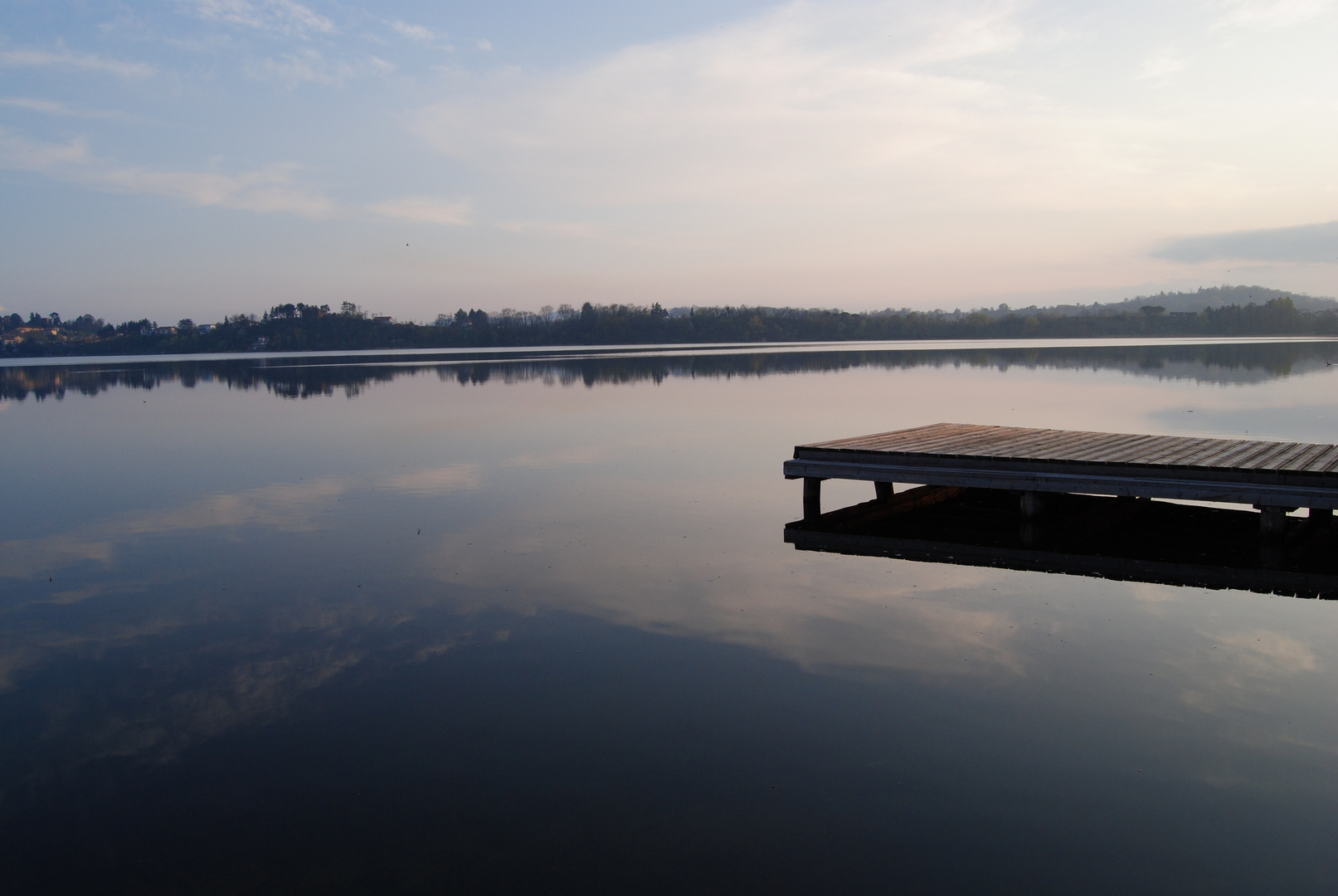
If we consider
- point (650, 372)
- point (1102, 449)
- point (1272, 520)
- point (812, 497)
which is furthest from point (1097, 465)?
point (650, 372)

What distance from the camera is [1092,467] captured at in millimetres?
10125

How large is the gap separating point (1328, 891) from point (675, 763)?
9.46ft

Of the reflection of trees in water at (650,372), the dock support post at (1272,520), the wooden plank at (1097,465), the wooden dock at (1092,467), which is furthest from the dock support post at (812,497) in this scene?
the reflection of trees in water at (650,372)

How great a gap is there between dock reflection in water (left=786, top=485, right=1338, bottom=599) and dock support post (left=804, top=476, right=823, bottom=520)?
146 mm

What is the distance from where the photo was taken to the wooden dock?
9.38 metres

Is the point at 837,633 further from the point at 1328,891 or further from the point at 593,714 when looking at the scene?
the point at 1328,891

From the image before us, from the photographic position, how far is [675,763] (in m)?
5.08

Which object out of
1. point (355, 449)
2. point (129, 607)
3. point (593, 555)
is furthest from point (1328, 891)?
point (355, 449)

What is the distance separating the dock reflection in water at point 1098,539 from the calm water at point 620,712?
53cm

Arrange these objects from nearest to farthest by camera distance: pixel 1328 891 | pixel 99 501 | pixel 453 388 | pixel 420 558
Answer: pixel 1328 891 < pixel 420 558 < pixel 99 501 < pixel 453 388

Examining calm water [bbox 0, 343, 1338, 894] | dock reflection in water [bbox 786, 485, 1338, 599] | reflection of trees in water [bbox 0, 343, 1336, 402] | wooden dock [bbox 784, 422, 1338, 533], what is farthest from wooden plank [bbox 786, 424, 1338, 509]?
reflection of trees in water [bbox 0, 343, 1336, 402]

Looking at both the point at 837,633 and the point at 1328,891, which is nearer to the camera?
the point at 1328,891

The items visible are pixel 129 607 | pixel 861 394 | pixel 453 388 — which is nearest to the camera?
pixel 129 607

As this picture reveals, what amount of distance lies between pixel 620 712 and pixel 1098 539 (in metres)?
6.81
